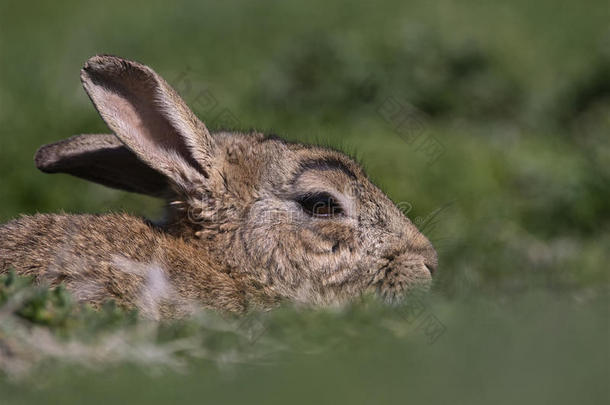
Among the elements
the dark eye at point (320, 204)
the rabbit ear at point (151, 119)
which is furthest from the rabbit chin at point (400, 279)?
the rabbit ear at point (151, 119)

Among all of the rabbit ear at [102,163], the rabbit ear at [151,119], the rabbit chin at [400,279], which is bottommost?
the rabbit chin at [400,279]

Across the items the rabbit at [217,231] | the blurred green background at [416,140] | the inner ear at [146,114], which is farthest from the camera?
the inner ear at [146,114]

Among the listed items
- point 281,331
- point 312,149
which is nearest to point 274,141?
point 312,149

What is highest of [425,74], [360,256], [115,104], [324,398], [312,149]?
[425,74]

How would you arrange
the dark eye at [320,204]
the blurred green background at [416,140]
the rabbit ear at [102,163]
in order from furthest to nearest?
the rabbit ear at [102,163] → the dark eye at [320,204] → the blurred green background at [416,140]

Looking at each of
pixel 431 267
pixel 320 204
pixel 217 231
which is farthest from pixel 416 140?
pixel 217 231

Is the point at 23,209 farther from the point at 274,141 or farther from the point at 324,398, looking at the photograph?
the point at 324,398

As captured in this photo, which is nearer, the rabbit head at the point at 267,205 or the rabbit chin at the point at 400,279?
the rabbit head at the point at 267,205

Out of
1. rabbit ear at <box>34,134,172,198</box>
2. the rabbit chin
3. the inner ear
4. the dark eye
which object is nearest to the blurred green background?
the rabbit chin

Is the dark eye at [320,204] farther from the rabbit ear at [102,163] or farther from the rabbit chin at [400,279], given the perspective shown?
the rabbit ear at [102,163]

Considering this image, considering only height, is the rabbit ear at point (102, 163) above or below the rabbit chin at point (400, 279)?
above
